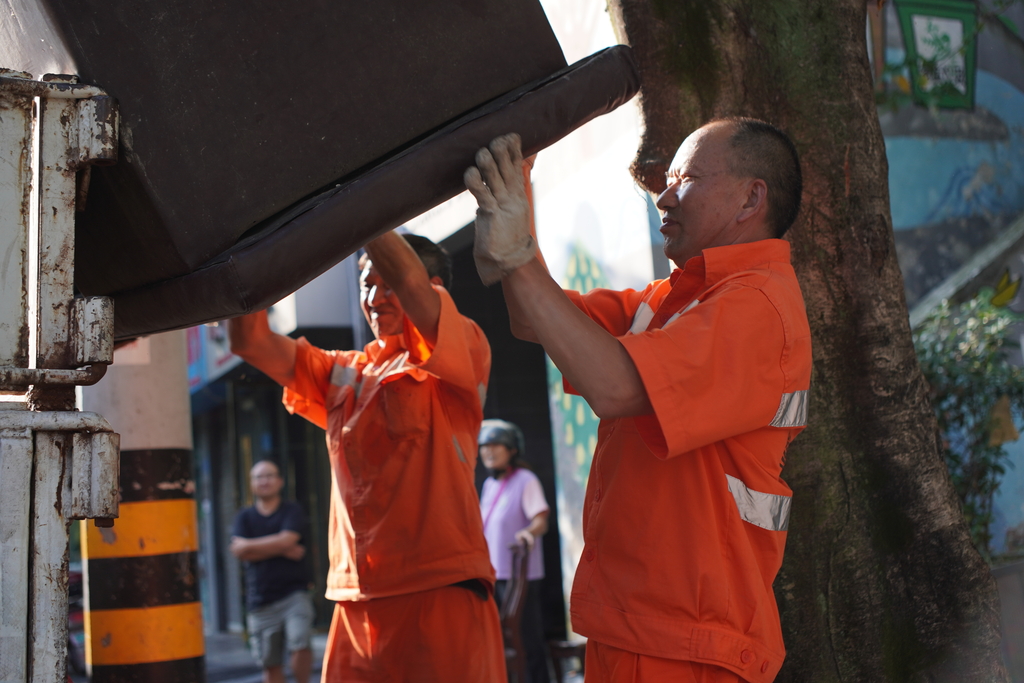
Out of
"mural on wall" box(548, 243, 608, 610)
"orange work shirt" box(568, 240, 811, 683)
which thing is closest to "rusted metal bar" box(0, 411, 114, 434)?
"orange work shirt" box(568, 240, 811, 683)

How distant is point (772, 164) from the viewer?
72.8 inches

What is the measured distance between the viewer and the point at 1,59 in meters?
1.58

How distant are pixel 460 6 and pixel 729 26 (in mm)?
1103

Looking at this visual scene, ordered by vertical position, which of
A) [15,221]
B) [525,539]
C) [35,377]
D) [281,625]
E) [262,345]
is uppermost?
[262,345]

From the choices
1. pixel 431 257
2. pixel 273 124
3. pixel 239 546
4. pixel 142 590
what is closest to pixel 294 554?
pixel 239 546

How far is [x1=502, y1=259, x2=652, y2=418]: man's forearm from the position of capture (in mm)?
1490

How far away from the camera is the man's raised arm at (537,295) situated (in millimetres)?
1497

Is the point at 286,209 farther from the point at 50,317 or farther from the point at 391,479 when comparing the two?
the point at 391,479

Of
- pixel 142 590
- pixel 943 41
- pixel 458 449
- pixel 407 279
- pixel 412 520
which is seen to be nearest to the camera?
pixel 407 279

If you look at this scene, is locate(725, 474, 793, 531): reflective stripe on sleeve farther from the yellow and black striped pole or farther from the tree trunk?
the yellow and black striped pole

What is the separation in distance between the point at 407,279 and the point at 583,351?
108 cm

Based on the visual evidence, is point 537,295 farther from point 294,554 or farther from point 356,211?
point 294,554

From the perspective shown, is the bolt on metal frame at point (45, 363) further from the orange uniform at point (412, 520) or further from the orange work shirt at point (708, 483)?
the orange uniform at point (412, 520)

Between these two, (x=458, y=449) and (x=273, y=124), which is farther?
(x=458, y=449)
